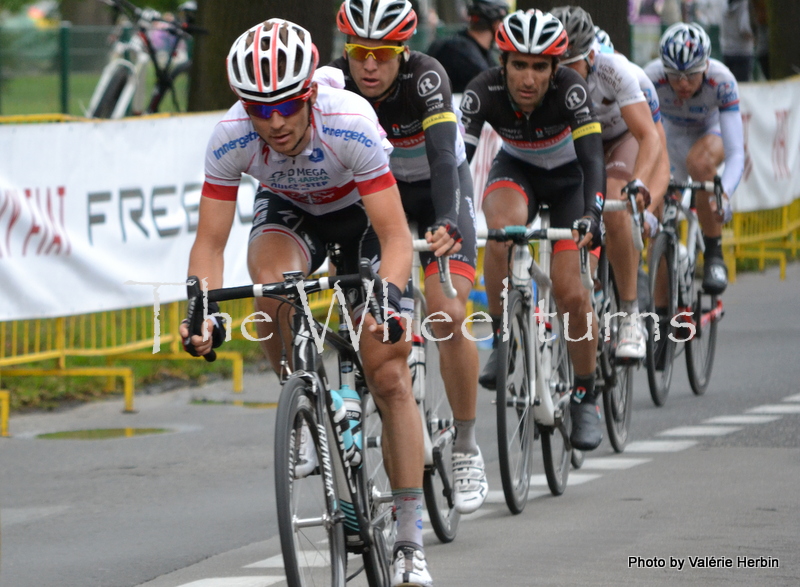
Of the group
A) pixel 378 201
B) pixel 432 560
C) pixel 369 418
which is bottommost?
pixel 432 560

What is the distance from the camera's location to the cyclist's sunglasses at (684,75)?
10039 mm

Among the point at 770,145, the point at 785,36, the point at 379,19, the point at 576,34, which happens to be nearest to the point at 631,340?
the point at 576,34

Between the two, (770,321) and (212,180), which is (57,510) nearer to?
(212,180)

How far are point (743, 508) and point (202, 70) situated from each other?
7304mm

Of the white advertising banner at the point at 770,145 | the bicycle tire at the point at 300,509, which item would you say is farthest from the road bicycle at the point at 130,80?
the bicycle tire at the point at 300,509

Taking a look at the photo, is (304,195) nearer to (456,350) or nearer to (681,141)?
(456,350)

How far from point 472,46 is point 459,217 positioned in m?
6.50

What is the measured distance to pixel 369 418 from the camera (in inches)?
222

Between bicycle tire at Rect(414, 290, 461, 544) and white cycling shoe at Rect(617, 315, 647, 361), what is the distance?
6.30ft

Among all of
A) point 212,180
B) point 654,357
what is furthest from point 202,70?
point 212,180

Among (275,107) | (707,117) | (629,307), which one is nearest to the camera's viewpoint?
(275,107)

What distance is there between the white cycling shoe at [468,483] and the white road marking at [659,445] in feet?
6.81

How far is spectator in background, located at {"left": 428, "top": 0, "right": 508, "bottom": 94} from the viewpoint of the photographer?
12.6 m

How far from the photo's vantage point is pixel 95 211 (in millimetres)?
9336
